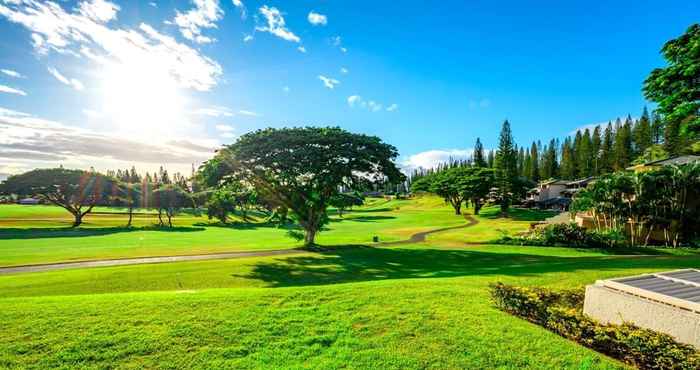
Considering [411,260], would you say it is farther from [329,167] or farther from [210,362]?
[210,362]

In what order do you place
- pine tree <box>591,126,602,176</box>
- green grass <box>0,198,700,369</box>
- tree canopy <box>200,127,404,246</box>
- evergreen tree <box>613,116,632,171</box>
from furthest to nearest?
pine tree <box>591,126,602,176</box> → evergreen tree <box>613,116,632,171</box> → tree canopy <box>200,127,404,246</box> → green grass <box>0,198,700,369</box>

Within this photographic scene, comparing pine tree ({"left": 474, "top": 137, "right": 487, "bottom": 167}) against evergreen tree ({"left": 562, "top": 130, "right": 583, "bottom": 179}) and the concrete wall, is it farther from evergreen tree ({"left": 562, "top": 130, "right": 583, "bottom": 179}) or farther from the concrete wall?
the concrete wall

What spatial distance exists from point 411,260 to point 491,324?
53.6ft

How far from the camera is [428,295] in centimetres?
991

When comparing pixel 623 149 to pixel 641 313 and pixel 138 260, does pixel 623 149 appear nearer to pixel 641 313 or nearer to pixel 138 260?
pixel 641 313

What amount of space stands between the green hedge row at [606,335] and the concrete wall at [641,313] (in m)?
0.30

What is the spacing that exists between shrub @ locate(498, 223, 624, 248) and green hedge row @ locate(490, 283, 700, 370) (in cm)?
2306

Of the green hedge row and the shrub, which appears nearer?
the green hedge row

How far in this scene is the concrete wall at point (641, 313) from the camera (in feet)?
21.2

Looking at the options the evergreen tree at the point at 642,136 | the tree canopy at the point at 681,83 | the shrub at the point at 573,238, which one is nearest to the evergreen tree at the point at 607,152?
the evergreen tree at the point at 642,136

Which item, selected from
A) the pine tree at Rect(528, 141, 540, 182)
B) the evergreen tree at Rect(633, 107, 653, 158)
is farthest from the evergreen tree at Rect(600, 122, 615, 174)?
the pine tree at Rect(528, 141, 540, 182)

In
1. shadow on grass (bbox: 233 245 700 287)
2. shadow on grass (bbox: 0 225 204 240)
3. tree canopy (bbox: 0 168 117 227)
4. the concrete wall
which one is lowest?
shadow on grass (bbox: 0 225 204 240)

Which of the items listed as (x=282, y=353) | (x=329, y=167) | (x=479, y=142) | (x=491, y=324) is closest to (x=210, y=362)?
(x=282, y=353)

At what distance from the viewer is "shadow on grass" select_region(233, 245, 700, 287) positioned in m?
16.6
